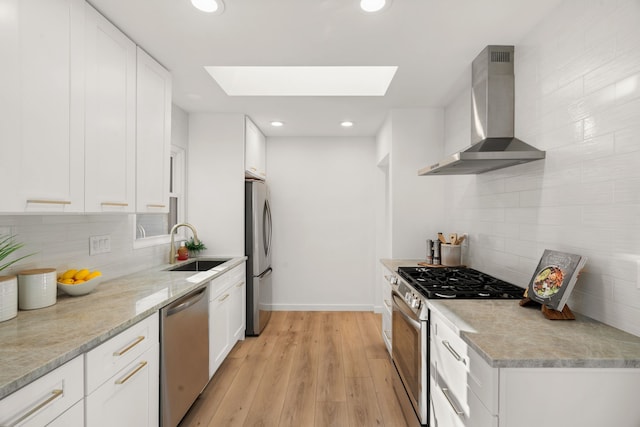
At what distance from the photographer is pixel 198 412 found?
230 centimetres

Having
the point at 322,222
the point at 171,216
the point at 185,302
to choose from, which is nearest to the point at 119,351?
the point at 185,302

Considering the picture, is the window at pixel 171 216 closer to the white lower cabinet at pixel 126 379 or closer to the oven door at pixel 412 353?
the white lower cabinet at pixel 126 379

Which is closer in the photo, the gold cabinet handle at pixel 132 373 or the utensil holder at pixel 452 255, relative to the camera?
the gold cabinet handle at pixel 132 373

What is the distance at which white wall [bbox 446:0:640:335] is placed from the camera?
1339mm

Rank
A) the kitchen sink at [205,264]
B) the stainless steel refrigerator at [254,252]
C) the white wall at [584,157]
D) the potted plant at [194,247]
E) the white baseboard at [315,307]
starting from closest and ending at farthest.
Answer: the white wall at [584,157] < the kitchen sink at [205,264] < the potted plant at [194,247] < the stainless steel refrigerator at [254,252] < the white baseboard at [315,307]

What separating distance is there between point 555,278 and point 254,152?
3247mm

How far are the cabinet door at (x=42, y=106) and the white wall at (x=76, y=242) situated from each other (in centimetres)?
36

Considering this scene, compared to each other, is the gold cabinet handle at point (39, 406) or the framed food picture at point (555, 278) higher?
the framed food picture at point (555, 278)

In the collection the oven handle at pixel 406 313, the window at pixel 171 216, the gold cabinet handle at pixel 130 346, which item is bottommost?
the oven handle at pixel 406 313

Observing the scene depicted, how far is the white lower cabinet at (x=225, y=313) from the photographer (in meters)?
2.61

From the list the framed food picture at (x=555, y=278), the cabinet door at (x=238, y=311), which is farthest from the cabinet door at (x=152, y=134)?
the framed food picture at (x=555, y=278)

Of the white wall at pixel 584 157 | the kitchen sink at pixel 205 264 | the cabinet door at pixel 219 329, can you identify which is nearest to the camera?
the white wall at pixel 584 157

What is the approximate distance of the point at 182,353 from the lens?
202 cm

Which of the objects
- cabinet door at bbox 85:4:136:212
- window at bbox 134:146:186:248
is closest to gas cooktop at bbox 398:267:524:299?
cabinet door at bbox 85:4:136:212
